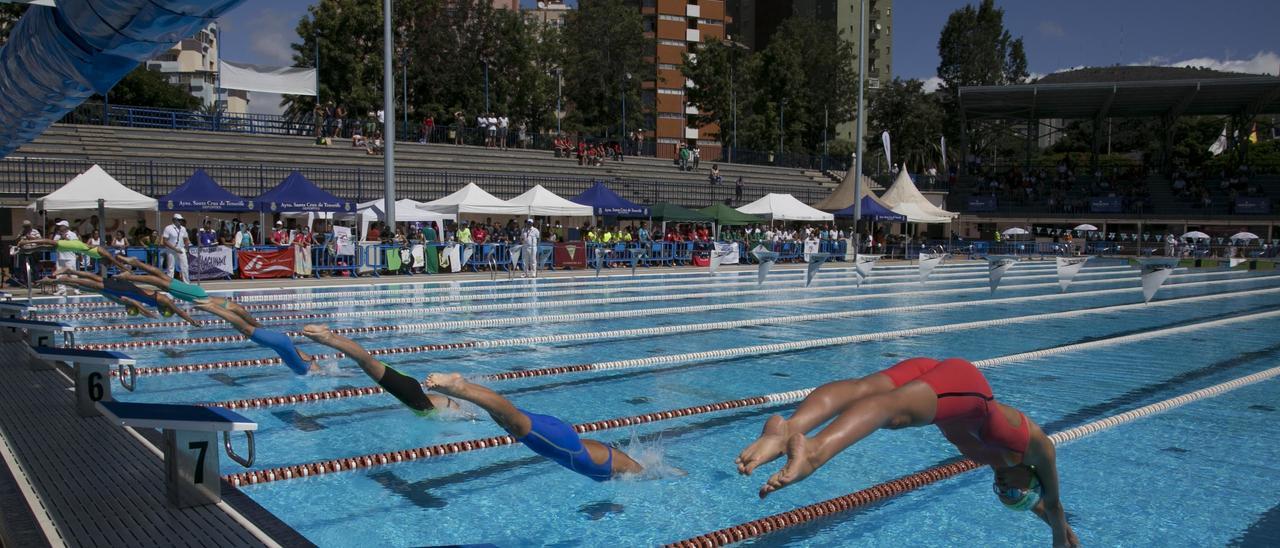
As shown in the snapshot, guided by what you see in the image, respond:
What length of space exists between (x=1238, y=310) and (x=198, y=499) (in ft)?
56.9

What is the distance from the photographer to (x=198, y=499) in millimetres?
4191

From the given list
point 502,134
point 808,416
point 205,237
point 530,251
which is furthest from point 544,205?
point 808,416

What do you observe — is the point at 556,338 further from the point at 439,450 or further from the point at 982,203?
the point at 982,203

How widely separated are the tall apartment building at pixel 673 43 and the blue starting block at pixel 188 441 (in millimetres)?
65489

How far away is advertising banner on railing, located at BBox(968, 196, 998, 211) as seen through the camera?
136ft

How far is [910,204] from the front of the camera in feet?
106

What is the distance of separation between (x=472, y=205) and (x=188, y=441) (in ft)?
56.9

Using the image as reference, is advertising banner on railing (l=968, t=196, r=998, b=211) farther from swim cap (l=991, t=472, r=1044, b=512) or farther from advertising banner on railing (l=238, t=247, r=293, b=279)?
swim cap (l=991, t=472, r=1044, b=512)

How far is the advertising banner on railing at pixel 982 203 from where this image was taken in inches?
1635

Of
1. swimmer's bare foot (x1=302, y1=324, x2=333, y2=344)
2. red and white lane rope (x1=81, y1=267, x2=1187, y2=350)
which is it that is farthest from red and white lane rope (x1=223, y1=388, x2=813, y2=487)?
red and white lane rope (x1=81, y1=267, x2=1187, y2=350)

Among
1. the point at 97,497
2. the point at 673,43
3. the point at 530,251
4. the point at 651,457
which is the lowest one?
the point at 651,457

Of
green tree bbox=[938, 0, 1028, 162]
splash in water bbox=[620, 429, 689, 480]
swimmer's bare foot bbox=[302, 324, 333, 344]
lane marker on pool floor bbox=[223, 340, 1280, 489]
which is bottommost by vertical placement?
splash in water bbox=[620, 429, 689, 480]

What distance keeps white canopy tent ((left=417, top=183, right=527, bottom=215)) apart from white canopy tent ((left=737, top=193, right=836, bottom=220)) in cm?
831

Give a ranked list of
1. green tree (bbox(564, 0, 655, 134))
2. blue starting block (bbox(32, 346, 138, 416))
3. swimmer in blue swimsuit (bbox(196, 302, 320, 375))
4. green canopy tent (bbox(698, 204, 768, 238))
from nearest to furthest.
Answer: swimmer in blue swimsuit (bbox(196, 302, 320, 375)), blue starting block (bbox(32, 346, 138, 416)), green canopy tent (bbox(698, 204, 768, 238)), green tree (bbox(564, 0, 655, 134))
